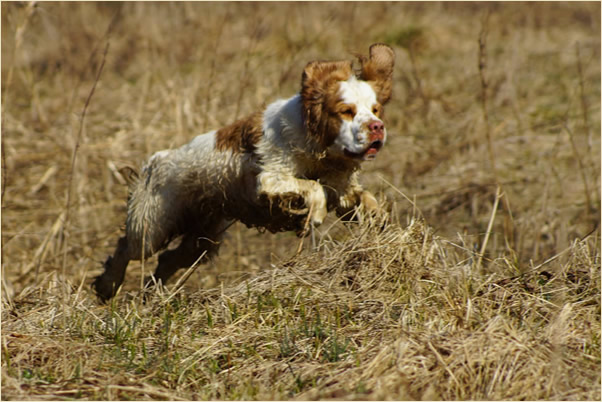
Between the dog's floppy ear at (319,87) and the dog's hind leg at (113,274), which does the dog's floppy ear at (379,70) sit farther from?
the dog's hind leg at (113,274)

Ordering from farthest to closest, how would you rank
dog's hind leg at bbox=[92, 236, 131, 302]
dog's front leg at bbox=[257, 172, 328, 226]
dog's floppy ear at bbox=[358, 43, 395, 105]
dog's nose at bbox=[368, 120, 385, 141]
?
1. dog's hind leg at bbox=[92, 236, 131, 302]
2. dog's floppy ear at bbox=[358, 43, 395, 105]
3. dog's front leg at bbox=[257, 172, 328, 226]
4. dog's nose at bbox=[368, 120, 385, 141]

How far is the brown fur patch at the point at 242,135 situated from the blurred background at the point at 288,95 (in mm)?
316

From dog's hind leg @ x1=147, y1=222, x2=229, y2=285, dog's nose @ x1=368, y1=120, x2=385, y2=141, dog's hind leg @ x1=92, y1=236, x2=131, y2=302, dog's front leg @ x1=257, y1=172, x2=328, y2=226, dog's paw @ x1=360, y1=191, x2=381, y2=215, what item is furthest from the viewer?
A: dog's hind leg @ x1=92, y1=236, x2=131, y2=302

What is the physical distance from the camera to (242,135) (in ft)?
16.7

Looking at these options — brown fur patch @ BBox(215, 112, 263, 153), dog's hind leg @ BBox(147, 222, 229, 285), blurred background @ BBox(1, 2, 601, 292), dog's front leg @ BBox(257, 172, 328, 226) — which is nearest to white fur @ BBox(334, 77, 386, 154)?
dog's front leg @ BBox(257, 172, 328, 226)

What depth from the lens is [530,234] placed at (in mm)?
7008

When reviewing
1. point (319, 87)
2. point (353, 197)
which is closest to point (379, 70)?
point (319, 87)

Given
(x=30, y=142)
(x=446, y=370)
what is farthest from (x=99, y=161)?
(x=446, y=370)

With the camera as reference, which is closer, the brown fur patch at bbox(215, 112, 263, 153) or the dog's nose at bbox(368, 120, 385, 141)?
the dog's nose at bbox(368, 120, 385, 141)

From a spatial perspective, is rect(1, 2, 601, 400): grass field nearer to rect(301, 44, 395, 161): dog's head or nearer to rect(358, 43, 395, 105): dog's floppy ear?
rect(301, 44, 395, 161): dog's head

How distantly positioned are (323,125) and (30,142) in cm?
574

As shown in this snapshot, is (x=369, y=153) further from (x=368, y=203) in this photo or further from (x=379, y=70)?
(x=379, y=70)

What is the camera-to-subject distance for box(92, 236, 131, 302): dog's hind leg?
19.5 ft

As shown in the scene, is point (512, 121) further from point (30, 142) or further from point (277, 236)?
point (30, 142)
